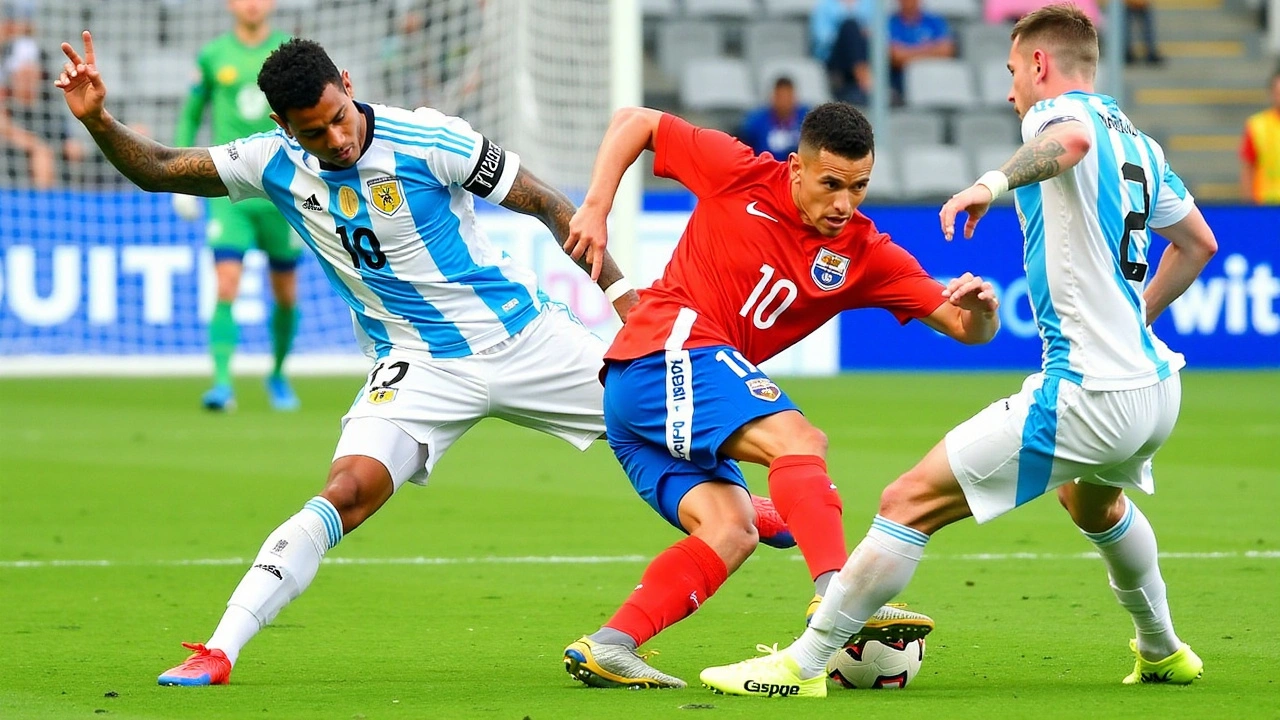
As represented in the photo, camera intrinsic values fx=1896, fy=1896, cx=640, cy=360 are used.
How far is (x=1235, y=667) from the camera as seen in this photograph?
5074 millimetres

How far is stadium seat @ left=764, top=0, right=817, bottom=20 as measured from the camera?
20844 millimetres

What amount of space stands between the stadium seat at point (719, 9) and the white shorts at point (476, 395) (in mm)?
15107

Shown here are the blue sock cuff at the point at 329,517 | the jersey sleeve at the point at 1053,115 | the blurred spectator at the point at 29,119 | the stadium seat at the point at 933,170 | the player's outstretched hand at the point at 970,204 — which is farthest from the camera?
A: the stadium seat at the point at 933,170

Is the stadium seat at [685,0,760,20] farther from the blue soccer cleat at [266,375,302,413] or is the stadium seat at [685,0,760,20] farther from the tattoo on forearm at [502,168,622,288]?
the tattoo on forearm at [502,168,622,288]

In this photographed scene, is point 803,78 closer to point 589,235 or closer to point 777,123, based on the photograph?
point 777,123

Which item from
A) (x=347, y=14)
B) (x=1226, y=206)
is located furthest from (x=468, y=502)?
(x=1226, y=206)

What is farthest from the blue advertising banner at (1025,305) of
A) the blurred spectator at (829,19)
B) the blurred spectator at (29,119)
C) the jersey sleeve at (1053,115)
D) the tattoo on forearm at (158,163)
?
the jersey sleeve at (1053,115)

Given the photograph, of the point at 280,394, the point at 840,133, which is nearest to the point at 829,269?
the point at 840,133

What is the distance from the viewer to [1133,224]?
466 cm

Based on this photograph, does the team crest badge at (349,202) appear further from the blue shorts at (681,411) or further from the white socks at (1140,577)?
the white socks at (1140,577)

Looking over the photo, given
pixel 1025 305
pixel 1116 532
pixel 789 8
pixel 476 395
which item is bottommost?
pixel 1025 305

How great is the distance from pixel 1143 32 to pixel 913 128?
3718 millimetres

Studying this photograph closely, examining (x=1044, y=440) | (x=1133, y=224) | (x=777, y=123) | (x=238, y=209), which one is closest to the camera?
(x=1044, y=440)

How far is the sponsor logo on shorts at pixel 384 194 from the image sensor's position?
5473mm
